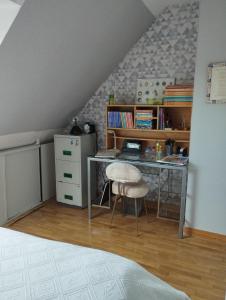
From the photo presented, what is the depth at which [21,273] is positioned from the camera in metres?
1.07

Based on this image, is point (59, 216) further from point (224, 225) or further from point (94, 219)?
point (224, 225)

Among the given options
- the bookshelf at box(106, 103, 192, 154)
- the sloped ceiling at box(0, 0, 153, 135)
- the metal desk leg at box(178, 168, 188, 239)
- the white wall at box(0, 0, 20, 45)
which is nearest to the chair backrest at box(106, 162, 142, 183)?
the metal desk leg at box(178, 168, 188, 239)

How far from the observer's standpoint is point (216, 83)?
90.4 inches

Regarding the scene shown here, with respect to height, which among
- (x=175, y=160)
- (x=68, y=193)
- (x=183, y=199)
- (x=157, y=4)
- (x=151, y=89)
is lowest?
(x=68, y=193)

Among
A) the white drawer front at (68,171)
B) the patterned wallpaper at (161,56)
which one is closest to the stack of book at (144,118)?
the patterned wallpaper at (161,56)

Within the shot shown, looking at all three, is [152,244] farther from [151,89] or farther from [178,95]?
[151,89]

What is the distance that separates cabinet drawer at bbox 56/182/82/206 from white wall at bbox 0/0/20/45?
2.04 meters

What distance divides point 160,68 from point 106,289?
2766mm

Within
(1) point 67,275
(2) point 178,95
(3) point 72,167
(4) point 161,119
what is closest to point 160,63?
(2) point 178,95

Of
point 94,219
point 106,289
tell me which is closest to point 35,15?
point 106,289

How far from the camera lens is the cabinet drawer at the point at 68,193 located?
10.7ft

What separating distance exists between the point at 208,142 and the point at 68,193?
193 centimetres

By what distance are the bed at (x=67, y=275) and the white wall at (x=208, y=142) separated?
1.43 m

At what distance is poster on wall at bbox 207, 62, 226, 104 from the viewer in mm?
2258
